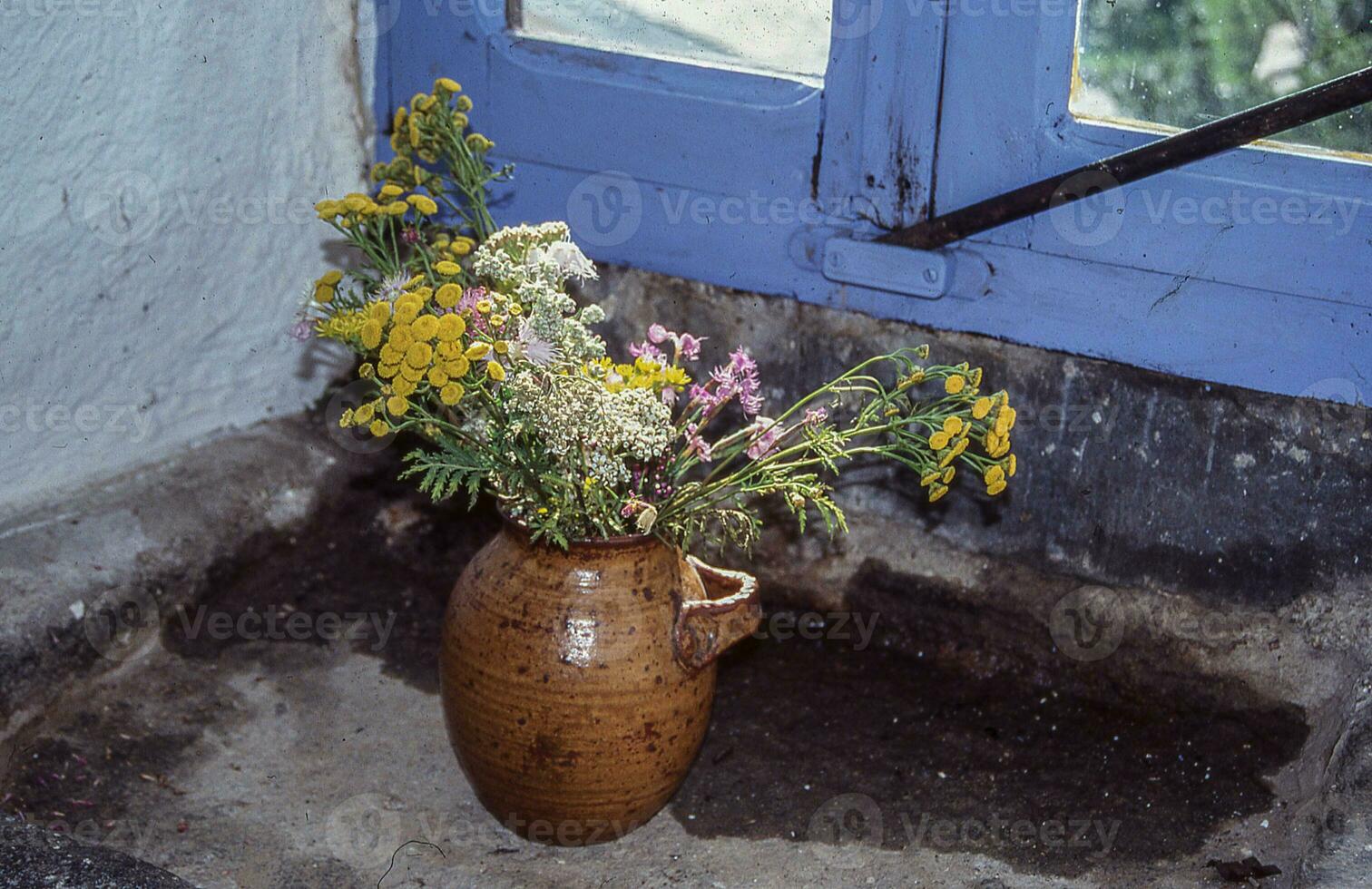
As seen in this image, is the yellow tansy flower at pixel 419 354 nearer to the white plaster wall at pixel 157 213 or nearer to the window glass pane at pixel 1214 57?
the white plaster wall at pixel 157 213

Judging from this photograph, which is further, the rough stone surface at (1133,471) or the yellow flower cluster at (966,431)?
the rough stone surface at (1133,471)

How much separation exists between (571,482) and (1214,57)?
140cm

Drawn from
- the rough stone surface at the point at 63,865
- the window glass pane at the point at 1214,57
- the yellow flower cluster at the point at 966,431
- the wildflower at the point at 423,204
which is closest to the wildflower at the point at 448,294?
the wildflower at the point at 423,204

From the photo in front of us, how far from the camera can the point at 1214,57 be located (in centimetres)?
243

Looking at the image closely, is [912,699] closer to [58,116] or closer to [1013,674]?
[1013,674]

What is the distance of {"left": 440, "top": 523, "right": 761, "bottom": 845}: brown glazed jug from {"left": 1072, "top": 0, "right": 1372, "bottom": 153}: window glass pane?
1166mm

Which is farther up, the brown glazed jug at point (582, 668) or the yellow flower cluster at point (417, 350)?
the yellow flower cluster at point (417, 350)

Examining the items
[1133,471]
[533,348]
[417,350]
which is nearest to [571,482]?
[533,348]

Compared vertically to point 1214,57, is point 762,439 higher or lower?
lower

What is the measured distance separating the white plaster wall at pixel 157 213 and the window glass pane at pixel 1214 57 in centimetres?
168

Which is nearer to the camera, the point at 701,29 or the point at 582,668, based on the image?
the point at 582,668

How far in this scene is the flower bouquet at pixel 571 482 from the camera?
1.98 meters

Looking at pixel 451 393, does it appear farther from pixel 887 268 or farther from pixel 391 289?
pixel 887 268

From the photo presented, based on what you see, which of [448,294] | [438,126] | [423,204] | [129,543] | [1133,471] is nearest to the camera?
[448,294]
